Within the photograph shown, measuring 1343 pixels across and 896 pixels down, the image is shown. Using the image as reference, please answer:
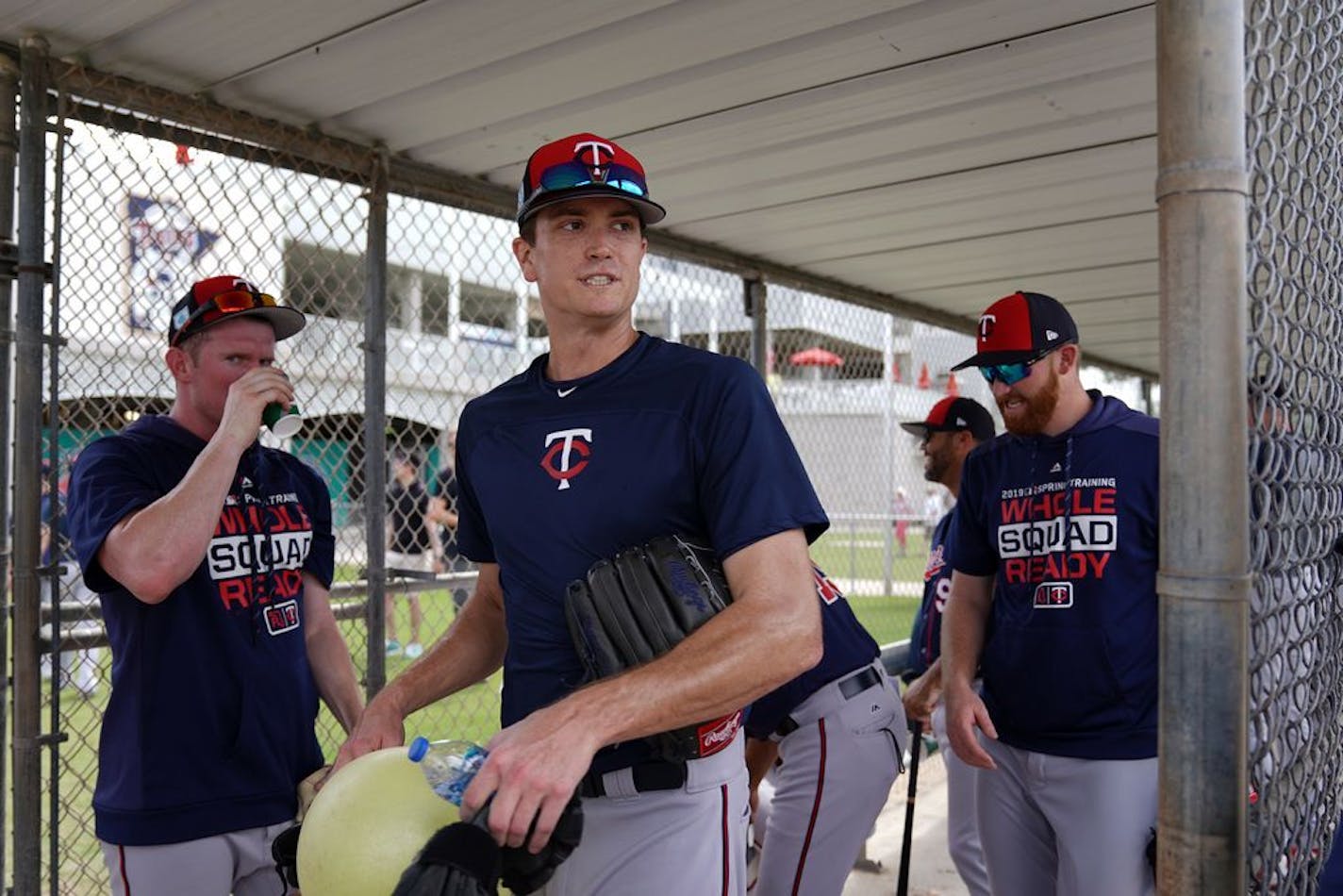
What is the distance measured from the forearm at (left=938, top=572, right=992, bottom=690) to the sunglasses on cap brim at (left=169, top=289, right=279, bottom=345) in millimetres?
2290

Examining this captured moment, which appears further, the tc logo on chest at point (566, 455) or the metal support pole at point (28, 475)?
the metal support pole at point (28, 475)

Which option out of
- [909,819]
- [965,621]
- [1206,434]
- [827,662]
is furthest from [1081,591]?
[909,819]

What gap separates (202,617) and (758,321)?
12.0 feet

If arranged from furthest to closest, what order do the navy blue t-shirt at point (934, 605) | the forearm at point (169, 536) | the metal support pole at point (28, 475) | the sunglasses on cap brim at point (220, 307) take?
the navy blue t-shirt at point (934, 605) → the metal support pole at point (28, 475) → the sunglasses on cap brim at point (220, 307) → the forearm at point (169, 536)

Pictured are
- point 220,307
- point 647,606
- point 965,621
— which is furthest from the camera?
point 965,621

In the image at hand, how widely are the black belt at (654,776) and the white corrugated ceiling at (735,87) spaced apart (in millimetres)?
2061

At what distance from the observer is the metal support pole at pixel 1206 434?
137 cm

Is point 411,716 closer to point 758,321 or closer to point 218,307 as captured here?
point 758,321

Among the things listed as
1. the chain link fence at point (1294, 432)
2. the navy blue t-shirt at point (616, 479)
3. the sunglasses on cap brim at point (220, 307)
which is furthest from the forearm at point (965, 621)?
the sunglasses on cap brim at point (220, 307)

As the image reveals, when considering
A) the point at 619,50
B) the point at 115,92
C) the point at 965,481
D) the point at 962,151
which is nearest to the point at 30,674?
the point at 115,92

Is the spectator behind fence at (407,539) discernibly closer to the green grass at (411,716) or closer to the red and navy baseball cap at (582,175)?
the green grass at (411,716)

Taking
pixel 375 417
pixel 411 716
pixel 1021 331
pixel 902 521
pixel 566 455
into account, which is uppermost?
pixel 1021 331

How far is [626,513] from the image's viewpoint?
1891 mm

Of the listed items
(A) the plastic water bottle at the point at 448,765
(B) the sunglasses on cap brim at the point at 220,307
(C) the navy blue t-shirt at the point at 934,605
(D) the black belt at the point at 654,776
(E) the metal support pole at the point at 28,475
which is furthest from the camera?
(C) the navy blue t-shirt at the point at 934,605
